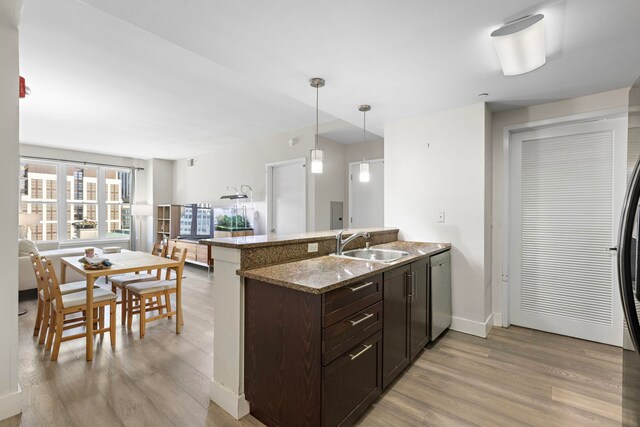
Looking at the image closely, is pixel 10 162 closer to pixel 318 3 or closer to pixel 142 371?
pixel 142 371

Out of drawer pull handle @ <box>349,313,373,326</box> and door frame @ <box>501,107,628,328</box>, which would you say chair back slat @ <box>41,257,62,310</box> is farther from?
door frame @ <box>501,107,628,328</box>

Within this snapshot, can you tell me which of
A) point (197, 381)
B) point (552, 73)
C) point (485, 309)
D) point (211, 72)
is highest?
point (211, 72)

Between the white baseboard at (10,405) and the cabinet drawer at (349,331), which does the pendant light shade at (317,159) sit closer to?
the cabinet drawer at (349,331)

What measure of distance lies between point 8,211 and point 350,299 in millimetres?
2089

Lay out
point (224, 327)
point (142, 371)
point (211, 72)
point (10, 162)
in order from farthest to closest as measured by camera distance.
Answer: point (211, 72), point (142, 371), point (224, 327), point (10, 162)

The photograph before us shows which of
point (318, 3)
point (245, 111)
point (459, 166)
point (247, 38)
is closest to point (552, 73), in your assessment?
point (459, 166)

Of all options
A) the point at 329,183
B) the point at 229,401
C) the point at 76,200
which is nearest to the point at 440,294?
the point at 229,401

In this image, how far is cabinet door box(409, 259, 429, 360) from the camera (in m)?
2.37

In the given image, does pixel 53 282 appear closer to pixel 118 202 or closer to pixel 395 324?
pixel 395 324

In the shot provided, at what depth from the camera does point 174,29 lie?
1.84m

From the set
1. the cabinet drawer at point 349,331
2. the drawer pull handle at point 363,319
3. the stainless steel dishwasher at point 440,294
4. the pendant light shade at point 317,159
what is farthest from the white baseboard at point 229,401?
the pendant light shade at point 317,159

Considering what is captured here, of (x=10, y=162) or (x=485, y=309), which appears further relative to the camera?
(x=485, y=309)

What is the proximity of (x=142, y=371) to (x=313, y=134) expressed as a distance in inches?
150

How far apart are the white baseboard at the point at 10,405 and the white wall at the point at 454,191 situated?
11.3 ft
